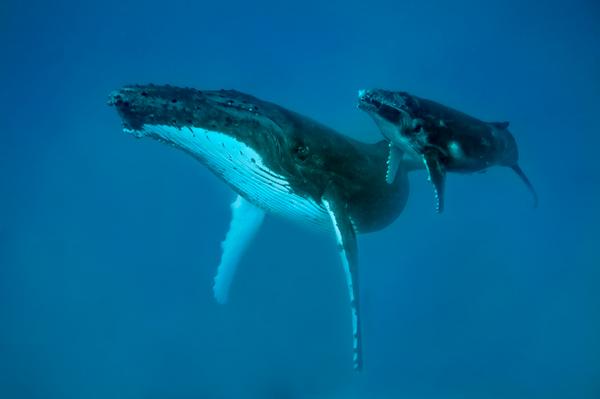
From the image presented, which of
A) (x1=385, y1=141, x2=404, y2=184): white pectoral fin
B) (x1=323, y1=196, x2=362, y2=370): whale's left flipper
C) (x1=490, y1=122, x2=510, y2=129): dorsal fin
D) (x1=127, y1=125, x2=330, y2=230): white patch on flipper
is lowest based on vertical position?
(x1=323, y1=196, x2=362, y2=370): whale's left flipper

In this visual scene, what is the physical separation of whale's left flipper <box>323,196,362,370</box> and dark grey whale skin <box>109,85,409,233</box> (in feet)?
0.91

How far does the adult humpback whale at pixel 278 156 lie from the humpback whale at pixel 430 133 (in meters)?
0.71

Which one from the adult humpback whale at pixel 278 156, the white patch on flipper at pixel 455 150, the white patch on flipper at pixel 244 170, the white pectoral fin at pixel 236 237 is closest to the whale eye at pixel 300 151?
the adult humpback whale at pixel 278 156

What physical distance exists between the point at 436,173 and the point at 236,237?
5052mm

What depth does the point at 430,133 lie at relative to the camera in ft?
20.3

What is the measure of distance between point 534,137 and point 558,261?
19.9 ft

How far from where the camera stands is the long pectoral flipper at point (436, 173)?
19.8 feet

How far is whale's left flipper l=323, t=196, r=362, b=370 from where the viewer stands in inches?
217

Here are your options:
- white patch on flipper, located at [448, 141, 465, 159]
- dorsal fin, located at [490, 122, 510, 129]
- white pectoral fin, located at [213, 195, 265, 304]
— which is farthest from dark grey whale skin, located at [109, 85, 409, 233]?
white pectoral fin, located at [213, 195, 265, 304]

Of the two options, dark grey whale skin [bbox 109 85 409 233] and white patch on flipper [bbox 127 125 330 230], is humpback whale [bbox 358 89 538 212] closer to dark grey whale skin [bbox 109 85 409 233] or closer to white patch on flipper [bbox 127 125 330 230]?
dark grey whale skin [bbox 109 85 409 233]

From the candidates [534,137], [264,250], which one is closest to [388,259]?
[264,250]

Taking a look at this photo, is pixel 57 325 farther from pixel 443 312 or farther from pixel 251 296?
pixel 443 312

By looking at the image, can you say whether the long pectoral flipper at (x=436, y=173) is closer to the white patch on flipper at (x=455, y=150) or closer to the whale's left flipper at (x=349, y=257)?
the white patch on flipper at (x=455, y=150)

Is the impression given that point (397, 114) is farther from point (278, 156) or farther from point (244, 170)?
point (244, 170)
